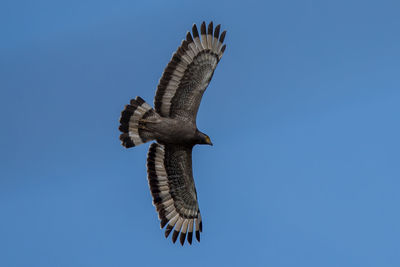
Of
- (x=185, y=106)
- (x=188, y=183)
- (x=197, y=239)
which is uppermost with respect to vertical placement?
(x=185, y=106)

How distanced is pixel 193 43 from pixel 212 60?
0.47 m

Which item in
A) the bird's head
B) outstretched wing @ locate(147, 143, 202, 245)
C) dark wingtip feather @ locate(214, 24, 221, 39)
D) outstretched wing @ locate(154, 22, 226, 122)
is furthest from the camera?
outstretched wing @ locate(147, 143, 202, 245)

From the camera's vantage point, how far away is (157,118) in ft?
46.2

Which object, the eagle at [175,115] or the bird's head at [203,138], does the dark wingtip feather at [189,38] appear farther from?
the bird's head at [203,138]

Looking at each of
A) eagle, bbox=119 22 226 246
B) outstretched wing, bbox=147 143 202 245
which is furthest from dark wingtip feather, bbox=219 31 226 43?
outstretched wing, bbox=147 143 202 245

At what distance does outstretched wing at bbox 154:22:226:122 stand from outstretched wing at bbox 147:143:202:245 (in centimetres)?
89

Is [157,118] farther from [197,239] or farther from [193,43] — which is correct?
[197,239]

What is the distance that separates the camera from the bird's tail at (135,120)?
14039 millimetres

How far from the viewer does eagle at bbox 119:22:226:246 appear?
548 inches

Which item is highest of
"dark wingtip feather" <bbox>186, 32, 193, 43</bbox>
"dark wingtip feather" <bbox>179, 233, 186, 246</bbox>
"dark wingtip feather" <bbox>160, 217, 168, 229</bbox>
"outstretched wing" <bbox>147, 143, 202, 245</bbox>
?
"dark wingtip feather" <bbox>186, 32, 193, 43</bbox>

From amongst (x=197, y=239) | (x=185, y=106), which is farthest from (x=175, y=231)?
(x=185, y=106)

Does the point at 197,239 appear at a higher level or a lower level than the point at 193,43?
lower

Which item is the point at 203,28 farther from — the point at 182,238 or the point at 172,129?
the point at 182,238

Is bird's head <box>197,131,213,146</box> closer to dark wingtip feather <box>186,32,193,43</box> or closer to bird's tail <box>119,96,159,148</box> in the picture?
bird's tail <box>119,96,159,148</box>
